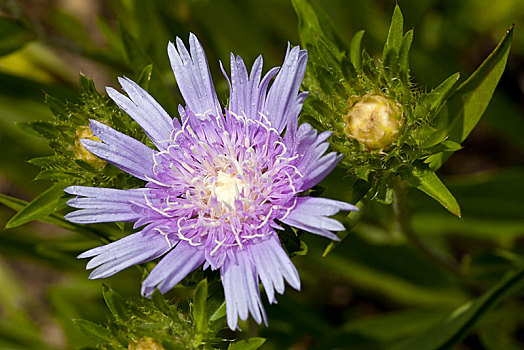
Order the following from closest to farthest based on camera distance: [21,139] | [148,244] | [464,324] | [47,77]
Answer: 1. [148,244]
2. [464,324]
3. [21,139]
4. [47,77]

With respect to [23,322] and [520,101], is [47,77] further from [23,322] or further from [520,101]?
[520,101]

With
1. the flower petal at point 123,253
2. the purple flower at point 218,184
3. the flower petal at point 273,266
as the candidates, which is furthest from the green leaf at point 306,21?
the flower petal at point 123,253

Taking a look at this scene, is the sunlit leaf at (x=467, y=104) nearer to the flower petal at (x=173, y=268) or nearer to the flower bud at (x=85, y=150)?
the flower petal at (x=173, y=268)

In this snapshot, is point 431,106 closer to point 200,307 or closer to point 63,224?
point 200,307

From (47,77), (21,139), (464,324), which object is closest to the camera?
(464,324)

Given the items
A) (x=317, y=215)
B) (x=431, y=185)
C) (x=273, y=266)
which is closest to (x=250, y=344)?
(x=273, y=266)

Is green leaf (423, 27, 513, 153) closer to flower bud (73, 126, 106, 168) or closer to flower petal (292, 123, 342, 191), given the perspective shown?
flower petal (292, 123, 342, 191)

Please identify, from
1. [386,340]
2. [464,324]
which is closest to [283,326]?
[386,340]
